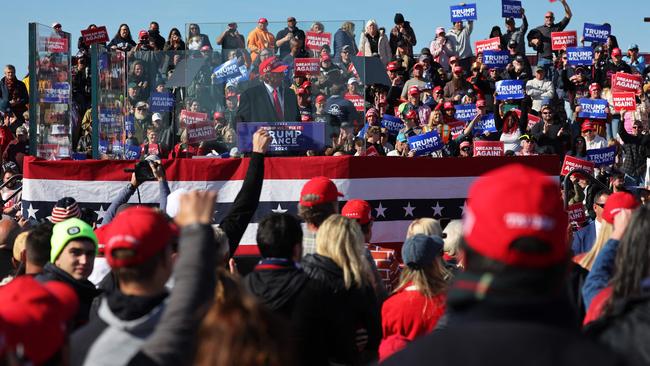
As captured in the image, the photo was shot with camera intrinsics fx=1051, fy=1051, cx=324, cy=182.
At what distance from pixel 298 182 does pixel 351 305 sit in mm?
5512

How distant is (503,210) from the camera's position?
8.24 ft

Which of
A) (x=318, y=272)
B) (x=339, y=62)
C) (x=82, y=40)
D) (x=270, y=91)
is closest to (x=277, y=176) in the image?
(x=270, y=91)

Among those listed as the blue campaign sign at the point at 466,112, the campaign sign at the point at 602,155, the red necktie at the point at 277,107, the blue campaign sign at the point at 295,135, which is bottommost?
the campaign sign at the point at 602,155

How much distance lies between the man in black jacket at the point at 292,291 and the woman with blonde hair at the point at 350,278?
0.18 m

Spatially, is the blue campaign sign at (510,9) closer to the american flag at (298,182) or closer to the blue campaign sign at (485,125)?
the blue campaign sign at (485,125)

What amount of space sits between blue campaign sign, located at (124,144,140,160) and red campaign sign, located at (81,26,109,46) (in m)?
9.20

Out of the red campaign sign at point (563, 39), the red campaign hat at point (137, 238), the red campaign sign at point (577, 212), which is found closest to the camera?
the red campaign hat at point (137, 238)

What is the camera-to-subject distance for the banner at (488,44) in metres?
21.5

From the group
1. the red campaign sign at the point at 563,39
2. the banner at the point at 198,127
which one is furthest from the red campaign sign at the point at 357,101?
the red campaign sign at the point at 563,39

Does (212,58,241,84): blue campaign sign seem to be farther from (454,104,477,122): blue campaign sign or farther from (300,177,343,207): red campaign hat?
(454,104,477,122): blue campaign sign

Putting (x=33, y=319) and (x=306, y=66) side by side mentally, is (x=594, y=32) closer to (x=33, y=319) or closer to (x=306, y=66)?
(x=306, y=66)

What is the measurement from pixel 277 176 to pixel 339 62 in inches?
79.0

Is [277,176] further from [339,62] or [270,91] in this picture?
Result: [339,62]

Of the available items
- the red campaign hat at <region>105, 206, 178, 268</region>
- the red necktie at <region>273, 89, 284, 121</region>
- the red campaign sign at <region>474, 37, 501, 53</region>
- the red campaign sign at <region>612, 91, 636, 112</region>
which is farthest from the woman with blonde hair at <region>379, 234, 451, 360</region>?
the red campaign sign at <region>474, 37, 501, 53</region>
